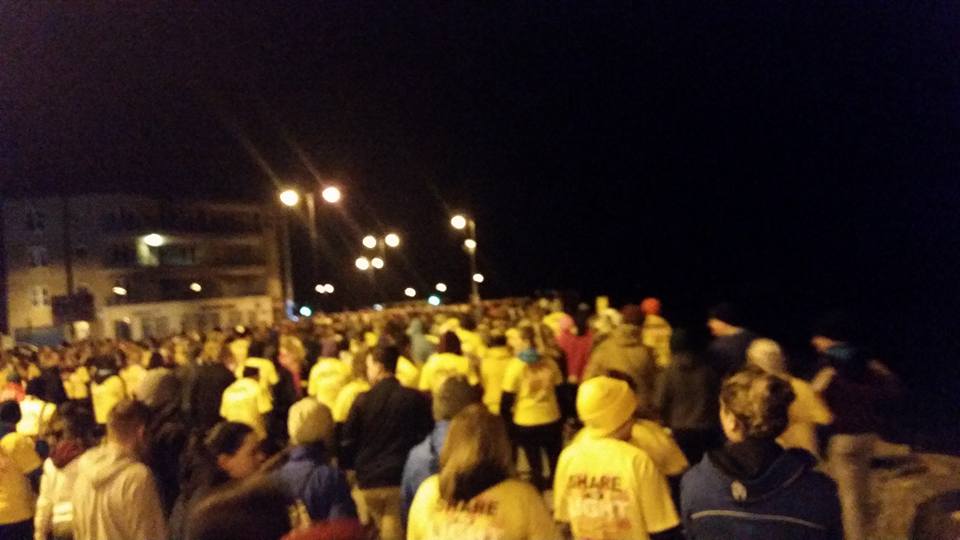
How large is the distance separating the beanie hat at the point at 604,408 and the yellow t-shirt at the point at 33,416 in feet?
17.5

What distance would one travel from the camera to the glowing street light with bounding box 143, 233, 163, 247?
6431 centimetres

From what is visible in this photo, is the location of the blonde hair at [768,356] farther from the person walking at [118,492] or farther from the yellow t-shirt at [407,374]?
the person walking at [118,492]

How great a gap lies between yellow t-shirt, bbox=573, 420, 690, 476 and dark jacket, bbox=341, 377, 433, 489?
2.09 metres

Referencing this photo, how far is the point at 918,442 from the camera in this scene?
10.0m

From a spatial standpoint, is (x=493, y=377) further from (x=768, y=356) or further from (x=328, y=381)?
(x=768, y=356)

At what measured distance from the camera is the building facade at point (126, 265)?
193ft

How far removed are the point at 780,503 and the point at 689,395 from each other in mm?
Answer: 3627

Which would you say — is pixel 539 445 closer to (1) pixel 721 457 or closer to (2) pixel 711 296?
(1) pixel 721 457

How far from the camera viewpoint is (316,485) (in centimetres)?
477

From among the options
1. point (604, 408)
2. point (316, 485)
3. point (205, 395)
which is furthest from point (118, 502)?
point (205, 395)

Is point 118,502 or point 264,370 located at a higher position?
point 264,370

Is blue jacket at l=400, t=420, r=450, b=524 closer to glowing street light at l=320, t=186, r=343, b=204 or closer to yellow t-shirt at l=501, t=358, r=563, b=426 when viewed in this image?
yellow t-shirt at l=501, t=358, r=563, b=426

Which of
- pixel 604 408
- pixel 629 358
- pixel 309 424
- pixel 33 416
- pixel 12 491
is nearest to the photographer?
pixel 604 408

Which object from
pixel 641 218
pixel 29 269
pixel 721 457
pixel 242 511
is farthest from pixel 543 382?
pixel 29 269
